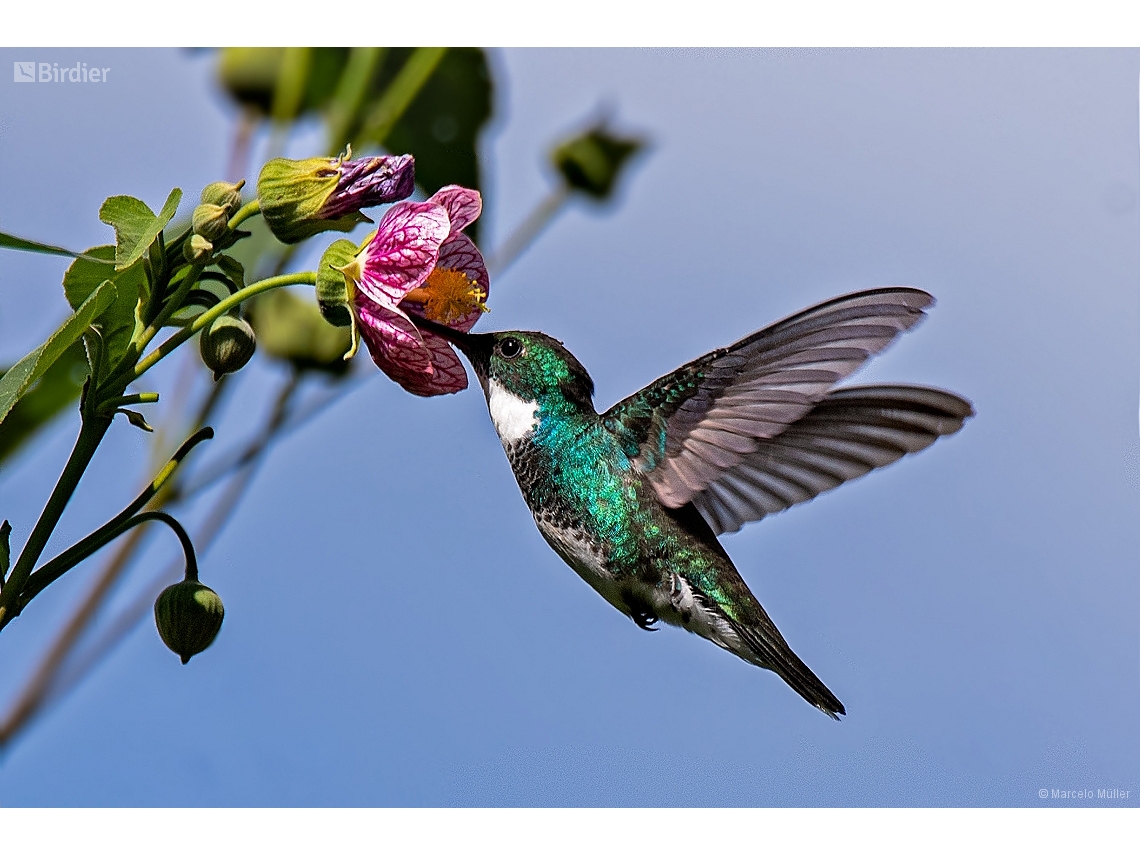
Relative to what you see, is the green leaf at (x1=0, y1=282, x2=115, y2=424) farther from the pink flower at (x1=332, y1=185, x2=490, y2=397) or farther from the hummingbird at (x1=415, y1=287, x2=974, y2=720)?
the hummingbird at (x1=415, y1=287, x2=974, y2=720)

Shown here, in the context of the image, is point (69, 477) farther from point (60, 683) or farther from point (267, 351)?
point (267, 351)

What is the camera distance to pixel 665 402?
6.20 feet

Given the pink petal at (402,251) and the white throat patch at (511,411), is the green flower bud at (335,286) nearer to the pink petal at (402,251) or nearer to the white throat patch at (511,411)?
the pink petal at (402,251)

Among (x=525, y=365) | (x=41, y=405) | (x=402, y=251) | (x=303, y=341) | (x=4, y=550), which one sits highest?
(x=402, y=251)

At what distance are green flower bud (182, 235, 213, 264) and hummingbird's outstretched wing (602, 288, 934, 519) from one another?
0.73 metres

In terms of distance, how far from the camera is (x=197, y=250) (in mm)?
1331

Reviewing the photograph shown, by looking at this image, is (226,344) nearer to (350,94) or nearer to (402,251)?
(402,251)

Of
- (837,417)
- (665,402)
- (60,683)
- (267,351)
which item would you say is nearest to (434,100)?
(267,351)

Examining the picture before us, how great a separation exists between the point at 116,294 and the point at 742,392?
862 millimetres

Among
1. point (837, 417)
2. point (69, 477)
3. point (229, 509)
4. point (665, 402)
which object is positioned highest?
point (837, 417)

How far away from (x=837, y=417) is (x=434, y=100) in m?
0.90

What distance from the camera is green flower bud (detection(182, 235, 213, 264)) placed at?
4.36 feet

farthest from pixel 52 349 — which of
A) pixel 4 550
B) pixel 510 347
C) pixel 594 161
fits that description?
pixel 594 161

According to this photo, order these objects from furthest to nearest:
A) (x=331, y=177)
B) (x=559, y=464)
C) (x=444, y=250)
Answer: (x=559, y=464), (x=444, y=250), (x=331, y=177)
